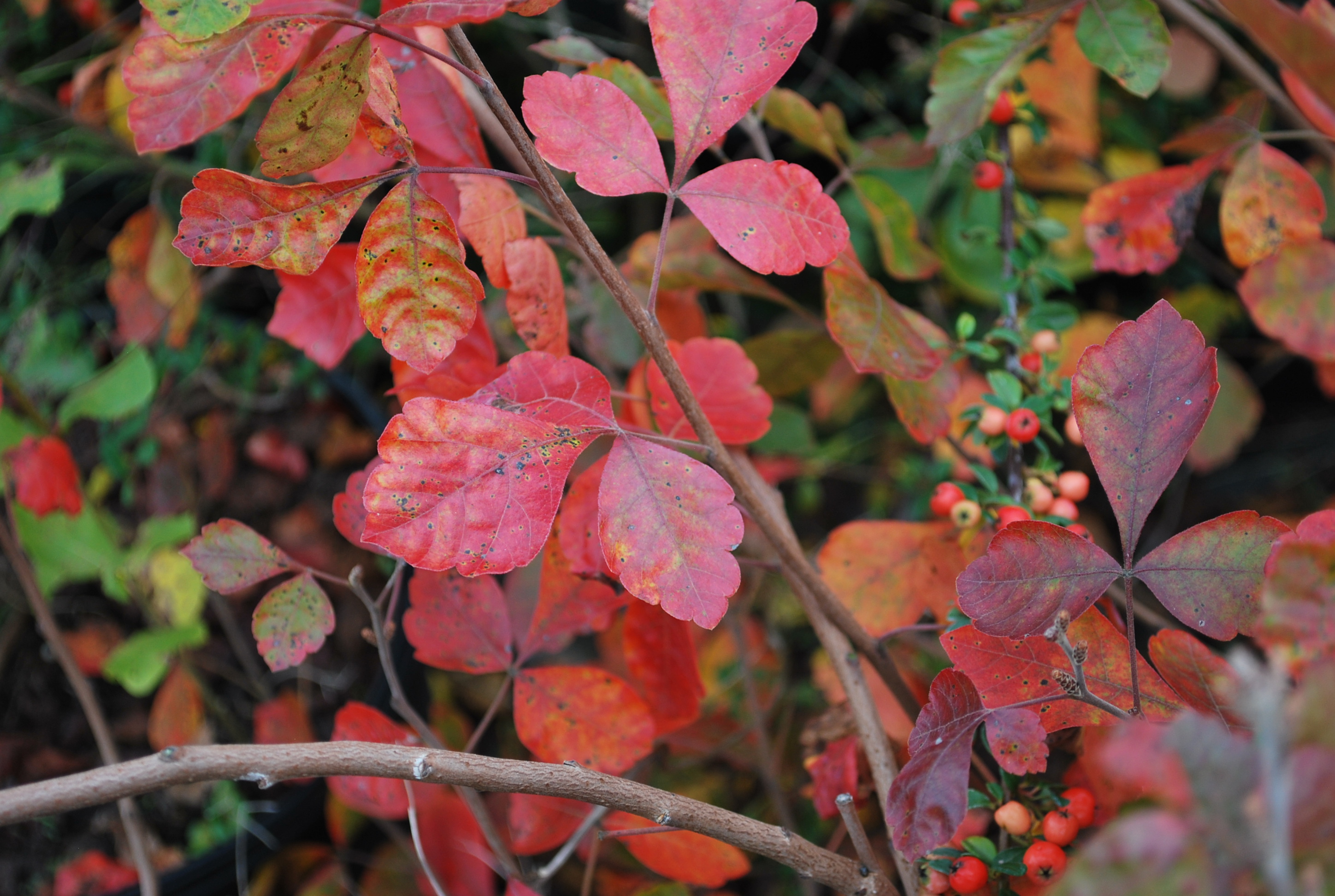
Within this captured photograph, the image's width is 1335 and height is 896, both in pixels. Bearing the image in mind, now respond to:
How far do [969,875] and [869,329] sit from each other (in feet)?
1.13

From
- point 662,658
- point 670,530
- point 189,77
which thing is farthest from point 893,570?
point 189,77

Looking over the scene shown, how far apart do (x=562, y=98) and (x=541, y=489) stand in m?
0.21

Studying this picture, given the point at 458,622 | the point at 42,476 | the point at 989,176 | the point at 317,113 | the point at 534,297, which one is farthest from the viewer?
the point at 42,476

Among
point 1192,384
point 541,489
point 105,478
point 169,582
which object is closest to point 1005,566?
point 1192,384

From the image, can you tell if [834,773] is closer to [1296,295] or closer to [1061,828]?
[1061,828]

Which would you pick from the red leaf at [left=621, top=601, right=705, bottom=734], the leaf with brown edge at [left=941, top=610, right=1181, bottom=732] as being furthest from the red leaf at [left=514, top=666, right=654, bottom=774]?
the leaf with brown edge at [left=941, top=610, right=1181, bottom=732]

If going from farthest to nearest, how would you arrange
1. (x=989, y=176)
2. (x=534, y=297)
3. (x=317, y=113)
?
(x=989, y=176) → (x=534, y=297) → (x=317, y=113)

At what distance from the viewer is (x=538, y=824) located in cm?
68

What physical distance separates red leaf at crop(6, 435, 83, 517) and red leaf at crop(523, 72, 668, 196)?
68 centimetres

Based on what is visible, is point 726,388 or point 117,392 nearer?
point 726,388

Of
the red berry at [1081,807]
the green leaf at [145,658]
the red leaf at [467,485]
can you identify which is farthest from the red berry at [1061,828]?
the green leaf at [145,658]

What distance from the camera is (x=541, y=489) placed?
0.42m

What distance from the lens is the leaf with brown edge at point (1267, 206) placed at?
68 cm

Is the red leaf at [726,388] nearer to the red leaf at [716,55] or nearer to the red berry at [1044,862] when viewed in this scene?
the red leaf at [716,55]
